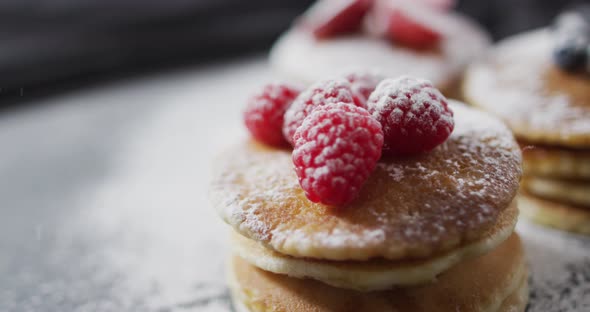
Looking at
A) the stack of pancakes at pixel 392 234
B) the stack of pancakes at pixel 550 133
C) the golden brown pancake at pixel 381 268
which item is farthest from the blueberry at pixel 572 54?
the golden brown pancake at pixel 381 268

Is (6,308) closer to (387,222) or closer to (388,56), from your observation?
(387,222)

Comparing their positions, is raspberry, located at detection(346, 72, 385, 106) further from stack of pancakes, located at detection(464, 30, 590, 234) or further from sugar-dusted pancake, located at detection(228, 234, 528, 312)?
stack of pancakes, located at detection(464, 30, 590, 234)

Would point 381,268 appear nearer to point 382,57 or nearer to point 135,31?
point 382,57

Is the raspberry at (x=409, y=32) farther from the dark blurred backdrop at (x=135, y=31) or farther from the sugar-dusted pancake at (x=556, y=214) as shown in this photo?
the dark blurred backdrop at (x=135, y=31)

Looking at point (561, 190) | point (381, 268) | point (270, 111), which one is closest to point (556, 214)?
point (561, 190)

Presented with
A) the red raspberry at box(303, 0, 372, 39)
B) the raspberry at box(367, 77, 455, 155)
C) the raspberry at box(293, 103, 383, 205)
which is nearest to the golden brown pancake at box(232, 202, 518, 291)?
the raspberry at box(293, 103, 383, 205)

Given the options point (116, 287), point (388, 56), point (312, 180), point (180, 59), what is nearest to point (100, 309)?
point (116, 287)
